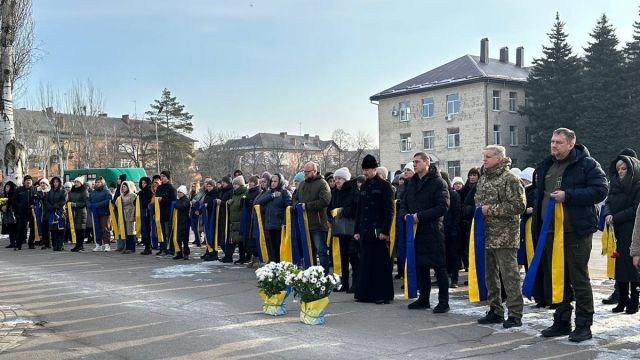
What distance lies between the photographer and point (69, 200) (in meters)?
18.3

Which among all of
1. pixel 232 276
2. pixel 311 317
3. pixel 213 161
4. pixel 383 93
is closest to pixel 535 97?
pixel 383 93

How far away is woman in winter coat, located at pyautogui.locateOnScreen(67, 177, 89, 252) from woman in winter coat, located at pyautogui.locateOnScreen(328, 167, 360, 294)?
984 cm

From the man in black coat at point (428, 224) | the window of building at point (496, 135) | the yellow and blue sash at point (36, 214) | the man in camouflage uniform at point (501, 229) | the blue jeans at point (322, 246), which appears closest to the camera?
the man in camouflage uniform at point (501, 229)

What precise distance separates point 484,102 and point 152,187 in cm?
4487

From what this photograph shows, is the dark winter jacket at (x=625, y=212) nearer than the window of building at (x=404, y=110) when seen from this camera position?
Yes

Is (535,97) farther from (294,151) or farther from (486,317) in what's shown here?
(294,151)

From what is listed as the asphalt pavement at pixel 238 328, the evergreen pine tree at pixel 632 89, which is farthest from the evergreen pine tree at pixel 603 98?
the asphalt pavement at pixel 238 328

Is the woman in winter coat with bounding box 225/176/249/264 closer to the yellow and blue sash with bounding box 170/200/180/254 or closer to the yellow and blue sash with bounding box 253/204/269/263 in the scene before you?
the yellow and blue sash with bounding box 253/204/269/263

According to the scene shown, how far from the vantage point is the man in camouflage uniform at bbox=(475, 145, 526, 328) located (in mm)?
7605

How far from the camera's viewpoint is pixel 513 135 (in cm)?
5988

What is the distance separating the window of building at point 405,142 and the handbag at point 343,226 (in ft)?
179

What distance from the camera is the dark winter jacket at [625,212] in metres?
8.09

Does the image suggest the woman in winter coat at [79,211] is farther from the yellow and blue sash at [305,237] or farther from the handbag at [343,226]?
the handbag at [343,226]

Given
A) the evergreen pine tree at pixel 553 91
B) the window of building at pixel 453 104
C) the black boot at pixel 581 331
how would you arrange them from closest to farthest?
the black boot at pixel 581 331 < the evergreen pine tree at pixel 553 91 < the window of building at pixel 453 104
